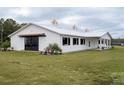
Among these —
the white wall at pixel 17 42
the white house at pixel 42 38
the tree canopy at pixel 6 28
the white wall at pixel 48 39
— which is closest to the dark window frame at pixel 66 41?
the white house at pixel 42 38

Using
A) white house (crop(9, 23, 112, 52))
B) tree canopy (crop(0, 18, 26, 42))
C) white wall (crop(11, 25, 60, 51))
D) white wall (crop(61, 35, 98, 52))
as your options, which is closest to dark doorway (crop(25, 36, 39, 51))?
white house (crop(9, 23, 112, 52))

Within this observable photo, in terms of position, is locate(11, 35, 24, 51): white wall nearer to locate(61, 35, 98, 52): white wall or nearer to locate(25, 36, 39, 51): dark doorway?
locate(25, 36, 39, 51): dark doorway

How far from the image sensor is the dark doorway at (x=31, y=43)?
25.5 metres

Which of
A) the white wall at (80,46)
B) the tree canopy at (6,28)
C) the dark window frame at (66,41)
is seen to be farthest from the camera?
the tree canopy at (6,28)

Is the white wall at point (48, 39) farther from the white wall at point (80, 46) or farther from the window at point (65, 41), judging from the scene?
the white wall at point (80, 46)

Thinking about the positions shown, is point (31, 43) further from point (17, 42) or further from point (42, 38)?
point (17, 42)

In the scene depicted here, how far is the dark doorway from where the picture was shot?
2545 cm

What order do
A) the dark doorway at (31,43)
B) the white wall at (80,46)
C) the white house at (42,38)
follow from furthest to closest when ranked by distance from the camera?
the dark doorway at (31,43), the white wall at (80,46), the white house at (42,38)

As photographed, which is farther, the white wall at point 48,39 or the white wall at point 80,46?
the white wall at point 80,46

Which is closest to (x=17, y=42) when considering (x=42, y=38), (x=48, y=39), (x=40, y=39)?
(x=40, y=39)

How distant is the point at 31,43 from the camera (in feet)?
84.9

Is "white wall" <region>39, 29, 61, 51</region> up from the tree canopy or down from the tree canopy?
down
